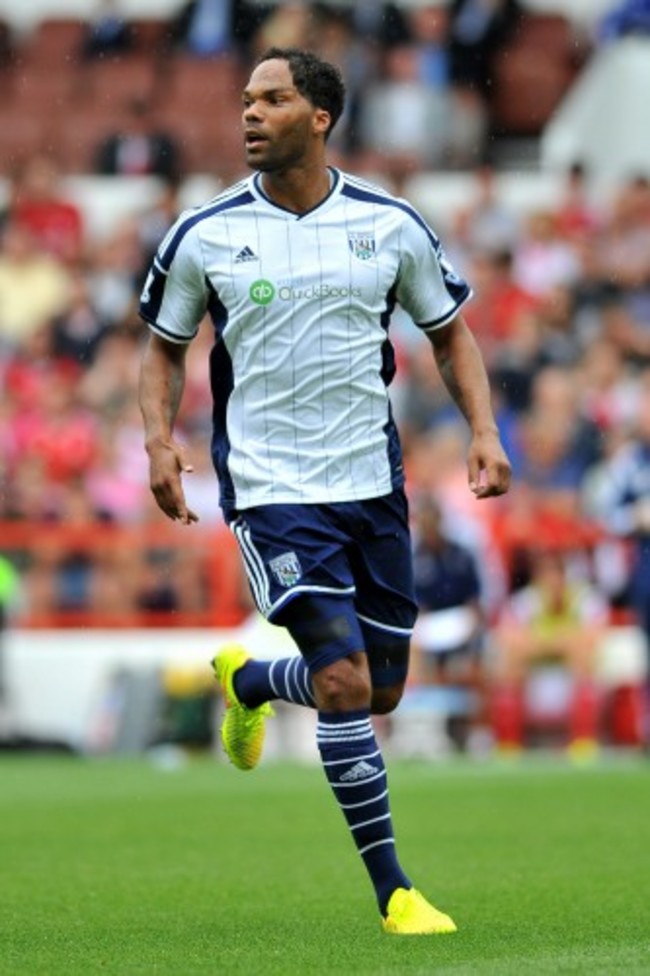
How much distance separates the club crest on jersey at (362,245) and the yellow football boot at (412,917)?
1.78 meters

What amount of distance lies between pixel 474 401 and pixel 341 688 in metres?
0.96

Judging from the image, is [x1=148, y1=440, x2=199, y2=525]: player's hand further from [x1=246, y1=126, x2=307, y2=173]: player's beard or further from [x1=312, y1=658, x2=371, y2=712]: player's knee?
[x1=246, y1=126, x2=307, y2=173]: player's beard

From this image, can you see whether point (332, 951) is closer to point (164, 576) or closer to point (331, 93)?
point (331, 93)

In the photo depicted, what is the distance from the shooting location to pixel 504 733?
18844 mm

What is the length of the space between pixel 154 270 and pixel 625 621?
1147 cm

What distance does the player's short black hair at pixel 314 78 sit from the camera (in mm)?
7863

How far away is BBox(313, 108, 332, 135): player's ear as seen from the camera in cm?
788

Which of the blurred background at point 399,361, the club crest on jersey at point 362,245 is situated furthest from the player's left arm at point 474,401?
the blurred background at point 399,361

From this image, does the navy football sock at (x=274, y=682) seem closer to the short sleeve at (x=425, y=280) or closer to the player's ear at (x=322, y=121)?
the short sleeve at (x=425, y=280)

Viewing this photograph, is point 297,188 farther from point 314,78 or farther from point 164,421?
point 164,421

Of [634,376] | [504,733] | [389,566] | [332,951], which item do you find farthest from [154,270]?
[634,376]

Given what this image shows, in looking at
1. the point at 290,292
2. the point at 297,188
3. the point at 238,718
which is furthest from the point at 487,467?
the point at 238,718

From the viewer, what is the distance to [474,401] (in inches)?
313

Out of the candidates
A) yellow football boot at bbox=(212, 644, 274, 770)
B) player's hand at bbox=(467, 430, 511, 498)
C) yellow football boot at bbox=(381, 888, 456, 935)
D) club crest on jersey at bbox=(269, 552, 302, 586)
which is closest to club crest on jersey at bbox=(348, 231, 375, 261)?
player's hand at bbox=(467, 430, 511, 498)
